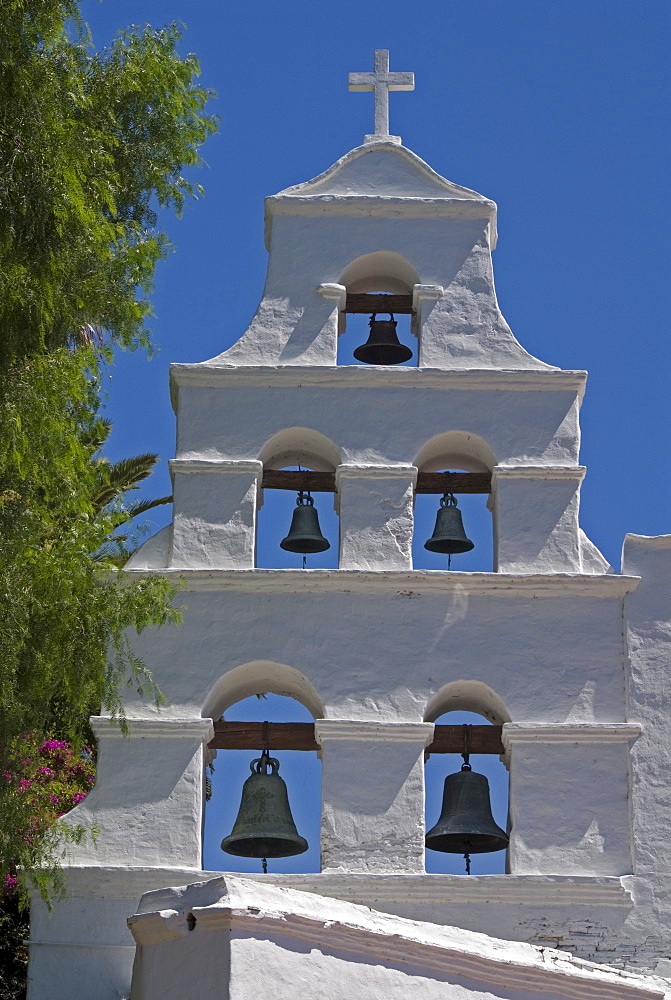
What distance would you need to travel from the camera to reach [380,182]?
1391 centimetres

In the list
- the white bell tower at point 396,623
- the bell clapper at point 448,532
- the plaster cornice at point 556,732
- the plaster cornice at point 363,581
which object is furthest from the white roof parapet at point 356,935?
the bell clapper at point 448,532

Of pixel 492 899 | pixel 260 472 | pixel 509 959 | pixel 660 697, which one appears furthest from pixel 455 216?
pixel 509 959

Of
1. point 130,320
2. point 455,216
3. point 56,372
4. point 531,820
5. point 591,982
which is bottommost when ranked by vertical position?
point 591,982

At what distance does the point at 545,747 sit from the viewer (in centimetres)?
1219

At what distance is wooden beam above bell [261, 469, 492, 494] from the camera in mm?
13391

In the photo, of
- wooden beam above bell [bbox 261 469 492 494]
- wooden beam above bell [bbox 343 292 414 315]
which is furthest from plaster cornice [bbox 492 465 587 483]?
wooden beam above bell [bbox 343 292 414 315]

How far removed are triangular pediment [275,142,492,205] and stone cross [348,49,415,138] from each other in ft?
1.37

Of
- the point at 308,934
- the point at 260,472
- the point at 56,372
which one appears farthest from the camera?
the point at 260,472

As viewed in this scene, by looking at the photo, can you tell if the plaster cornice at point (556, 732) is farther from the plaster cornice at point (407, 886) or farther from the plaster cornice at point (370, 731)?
the plaster cornice at point (407, 886)

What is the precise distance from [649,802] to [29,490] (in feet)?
14.4

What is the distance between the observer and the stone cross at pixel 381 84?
14.3 meters

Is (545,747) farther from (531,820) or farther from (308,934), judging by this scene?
(308,934)

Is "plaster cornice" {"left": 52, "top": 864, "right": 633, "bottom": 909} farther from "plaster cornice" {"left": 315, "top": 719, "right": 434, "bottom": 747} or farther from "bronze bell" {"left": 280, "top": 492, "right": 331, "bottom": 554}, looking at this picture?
"bronze bell" {"left": 280, "top": 492, "right": 331, "bottom": 554}

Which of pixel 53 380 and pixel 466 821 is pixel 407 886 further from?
→ pixel 53 380
